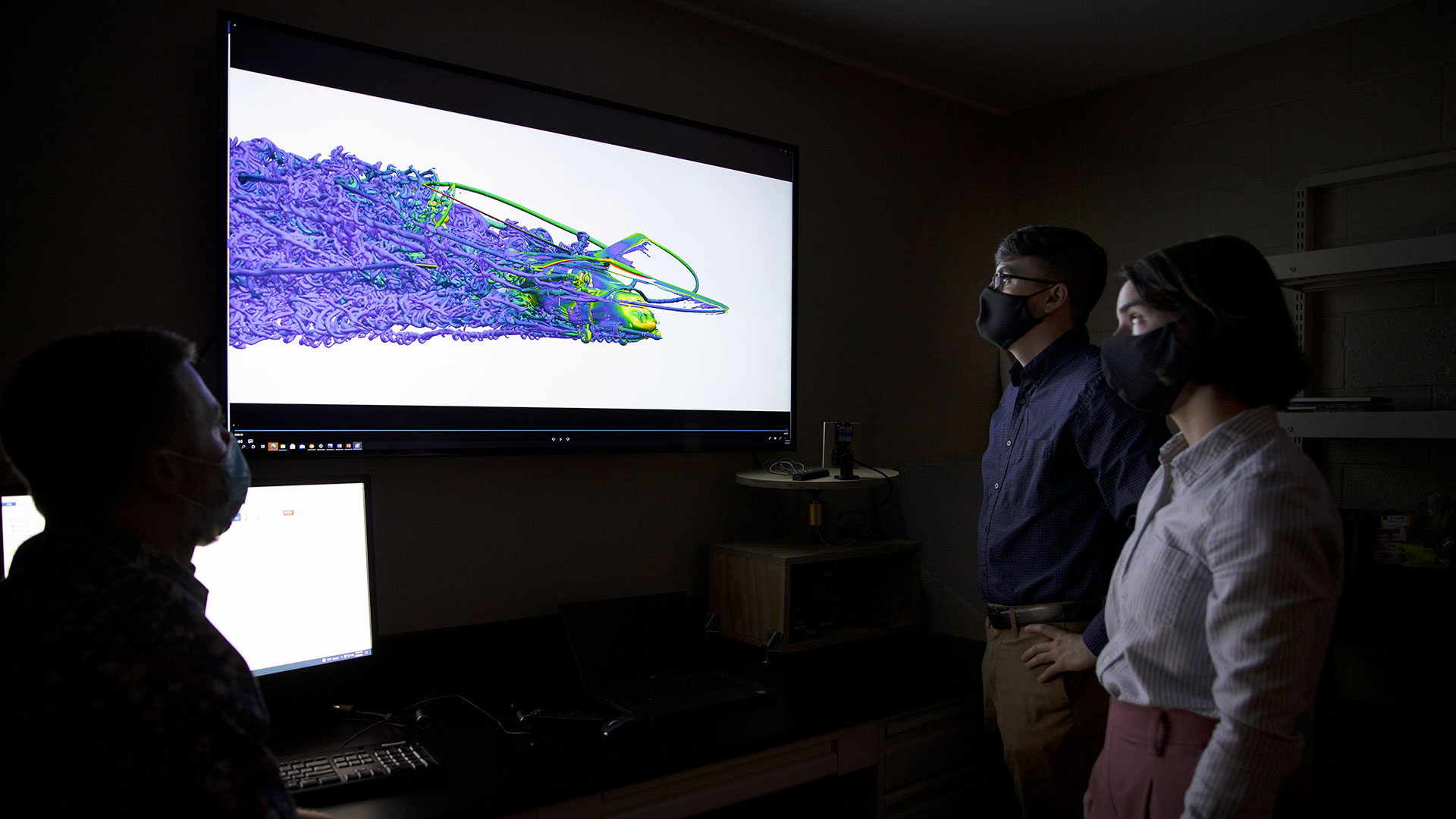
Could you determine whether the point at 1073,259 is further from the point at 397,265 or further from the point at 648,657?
the point at 397,265

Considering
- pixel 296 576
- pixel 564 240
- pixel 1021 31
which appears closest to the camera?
pixel 296 576

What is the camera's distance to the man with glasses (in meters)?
1.61

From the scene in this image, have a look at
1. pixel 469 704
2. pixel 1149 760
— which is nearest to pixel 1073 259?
pixel 1149 760

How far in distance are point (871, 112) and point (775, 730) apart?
200 cm

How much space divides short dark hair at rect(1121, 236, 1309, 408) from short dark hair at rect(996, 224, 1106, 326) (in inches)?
24.3

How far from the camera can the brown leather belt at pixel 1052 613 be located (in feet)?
5.44

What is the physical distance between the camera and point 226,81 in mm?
1571

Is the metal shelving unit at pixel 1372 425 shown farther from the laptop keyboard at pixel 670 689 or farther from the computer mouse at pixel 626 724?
the computer mouse at pixel 626 724

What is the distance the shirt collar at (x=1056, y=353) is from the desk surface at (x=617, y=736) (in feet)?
2.33

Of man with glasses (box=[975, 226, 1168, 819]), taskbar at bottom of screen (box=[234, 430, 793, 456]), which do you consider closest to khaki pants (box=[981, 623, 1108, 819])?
man with glasses (box=[975, 226, 1168, 819])

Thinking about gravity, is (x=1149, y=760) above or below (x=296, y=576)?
A: below

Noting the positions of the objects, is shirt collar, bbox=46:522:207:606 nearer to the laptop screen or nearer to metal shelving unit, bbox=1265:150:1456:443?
the laptop screen

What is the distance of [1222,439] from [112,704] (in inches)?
49.1

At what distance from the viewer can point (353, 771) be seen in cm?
132
